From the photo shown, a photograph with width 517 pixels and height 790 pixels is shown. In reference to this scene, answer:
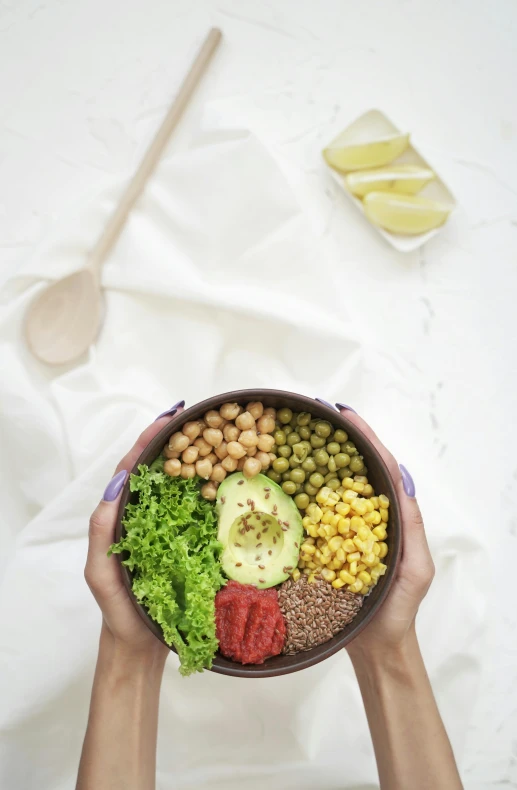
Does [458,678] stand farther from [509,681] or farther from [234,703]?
[234,703]

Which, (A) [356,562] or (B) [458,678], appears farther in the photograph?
(B) [458,678]

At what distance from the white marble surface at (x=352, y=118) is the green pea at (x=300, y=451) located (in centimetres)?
64

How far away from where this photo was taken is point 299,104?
92.3 inches

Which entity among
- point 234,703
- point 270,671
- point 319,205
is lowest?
point 234,703

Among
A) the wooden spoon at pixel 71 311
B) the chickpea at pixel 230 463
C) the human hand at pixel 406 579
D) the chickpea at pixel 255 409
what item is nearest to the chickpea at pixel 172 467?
the chickpea at pixel 230 463

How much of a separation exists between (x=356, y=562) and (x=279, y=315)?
92 cm

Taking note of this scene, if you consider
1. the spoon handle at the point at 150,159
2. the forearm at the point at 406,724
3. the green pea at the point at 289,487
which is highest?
the spoon handle at the point at 150,159

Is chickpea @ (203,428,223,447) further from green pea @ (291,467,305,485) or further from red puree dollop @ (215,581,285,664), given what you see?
red puree dollop @ (215,581,285,664)

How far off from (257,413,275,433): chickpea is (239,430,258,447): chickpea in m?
0.04

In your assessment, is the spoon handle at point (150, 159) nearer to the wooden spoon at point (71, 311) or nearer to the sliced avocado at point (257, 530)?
the wooden spoon at point (71, 311)

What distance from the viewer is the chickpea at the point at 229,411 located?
5.46 feet

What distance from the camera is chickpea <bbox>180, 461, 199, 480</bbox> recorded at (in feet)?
5.37

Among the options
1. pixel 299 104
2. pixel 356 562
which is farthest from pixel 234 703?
pixel 299 104

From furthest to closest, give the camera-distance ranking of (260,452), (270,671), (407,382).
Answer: (407,382) → (260,452) → (270,671)
